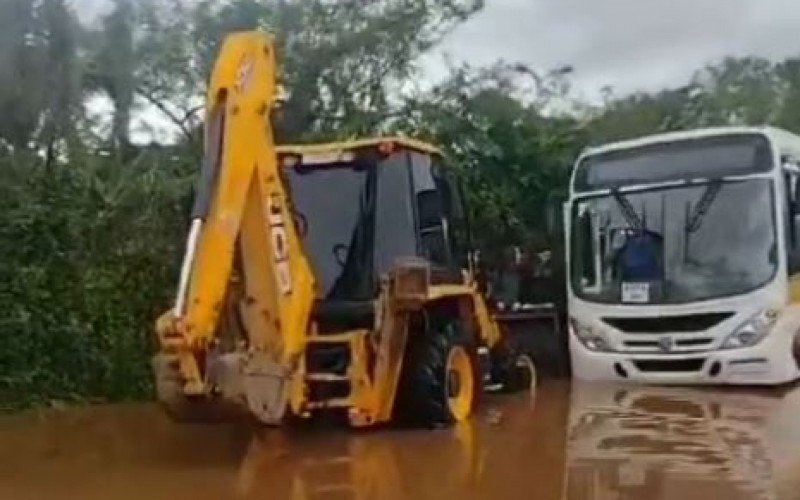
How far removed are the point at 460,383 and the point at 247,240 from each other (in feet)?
9.13

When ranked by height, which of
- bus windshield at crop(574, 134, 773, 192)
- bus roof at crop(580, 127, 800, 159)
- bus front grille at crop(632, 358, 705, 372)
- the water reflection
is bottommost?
the water reflection

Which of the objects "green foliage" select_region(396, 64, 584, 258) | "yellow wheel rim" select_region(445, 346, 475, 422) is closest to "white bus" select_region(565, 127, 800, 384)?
"green foliage" select_region(396, 64, 584, 258)

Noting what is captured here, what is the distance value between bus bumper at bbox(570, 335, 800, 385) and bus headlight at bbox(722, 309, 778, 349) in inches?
2.1

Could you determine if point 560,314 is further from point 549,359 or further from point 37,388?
point 37,388

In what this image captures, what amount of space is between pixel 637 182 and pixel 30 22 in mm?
6353

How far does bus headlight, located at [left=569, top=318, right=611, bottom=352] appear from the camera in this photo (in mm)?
15234

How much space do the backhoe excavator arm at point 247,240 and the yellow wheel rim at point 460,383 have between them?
175cm

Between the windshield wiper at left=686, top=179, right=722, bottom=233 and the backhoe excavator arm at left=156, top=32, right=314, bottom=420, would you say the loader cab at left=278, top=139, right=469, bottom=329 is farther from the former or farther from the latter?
the windshield wiper at left=686, top=179, right=722, bottom=233

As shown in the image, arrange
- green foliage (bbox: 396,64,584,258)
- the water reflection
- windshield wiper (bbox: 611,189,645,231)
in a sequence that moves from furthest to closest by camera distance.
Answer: green foliage (bbox: 396,64,584,258), windshield wiper (bbox: 611,189,645,231), the water reflection

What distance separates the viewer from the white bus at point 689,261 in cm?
1450

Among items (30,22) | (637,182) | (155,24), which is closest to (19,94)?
(30,22)

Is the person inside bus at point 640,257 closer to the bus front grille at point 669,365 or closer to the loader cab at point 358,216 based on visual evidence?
the bus front grille at point 669,365

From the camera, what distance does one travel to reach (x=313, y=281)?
1098 centimetres

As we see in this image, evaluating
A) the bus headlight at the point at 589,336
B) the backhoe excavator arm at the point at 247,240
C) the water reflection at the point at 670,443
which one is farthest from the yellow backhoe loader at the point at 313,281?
the bus headlight at the point at 589,336
